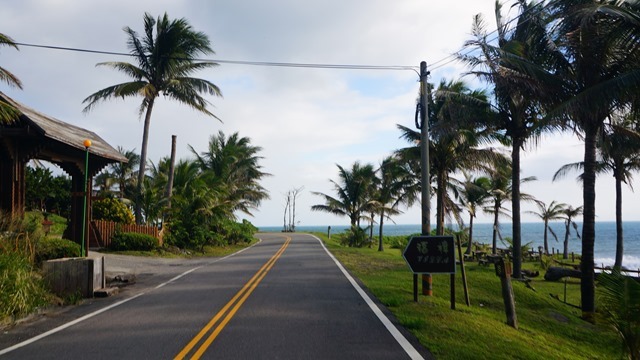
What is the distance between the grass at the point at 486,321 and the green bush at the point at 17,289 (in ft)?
22.8

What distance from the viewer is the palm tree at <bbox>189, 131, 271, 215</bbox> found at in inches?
1519

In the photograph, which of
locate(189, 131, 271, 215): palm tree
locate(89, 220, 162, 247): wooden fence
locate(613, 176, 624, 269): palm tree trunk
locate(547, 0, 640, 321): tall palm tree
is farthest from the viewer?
locate(189, 131, 271, 215): palm tree

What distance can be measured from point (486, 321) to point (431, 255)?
5.74 feet

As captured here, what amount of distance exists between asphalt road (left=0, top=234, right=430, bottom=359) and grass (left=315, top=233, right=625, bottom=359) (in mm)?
516

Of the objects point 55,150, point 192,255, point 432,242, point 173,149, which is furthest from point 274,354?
point 173,149

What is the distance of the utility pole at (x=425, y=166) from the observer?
1211 centimetres

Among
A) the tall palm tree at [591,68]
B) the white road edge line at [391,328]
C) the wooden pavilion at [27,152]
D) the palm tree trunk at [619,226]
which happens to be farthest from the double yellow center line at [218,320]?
the palm tree trunk at [619,226]

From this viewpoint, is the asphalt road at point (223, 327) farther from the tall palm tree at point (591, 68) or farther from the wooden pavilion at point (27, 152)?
the tall palm tree at point (591, 68)

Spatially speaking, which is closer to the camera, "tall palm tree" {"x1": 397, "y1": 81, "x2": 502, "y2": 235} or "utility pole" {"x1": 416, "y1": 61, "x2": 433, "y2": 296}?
"utility pole" {"x1": 416, "y1": 61, "x2": 433, "y2": 296}

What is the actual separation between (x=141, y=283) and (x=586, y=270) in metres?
13.8

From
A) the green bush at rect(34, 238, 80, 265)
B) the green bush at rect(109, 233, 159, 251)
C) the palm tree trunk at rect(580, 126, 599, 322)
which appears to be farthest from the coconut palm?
the green bush at rect(109, 233, 159, 251)

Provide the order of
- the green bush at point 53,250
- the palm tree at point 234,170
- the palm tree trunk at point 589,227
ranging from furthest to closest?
the palm tree at point 234,170 < the palm tree trunk at point 589,227 < the green bush at point 53,250

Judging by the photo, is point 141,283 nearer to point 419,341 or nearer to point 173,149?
point 419,341

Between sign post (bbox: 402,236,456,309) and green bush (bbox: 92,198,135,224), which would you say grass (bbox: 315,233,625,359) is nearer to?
sign post (bbox: 402,236,456,309)
